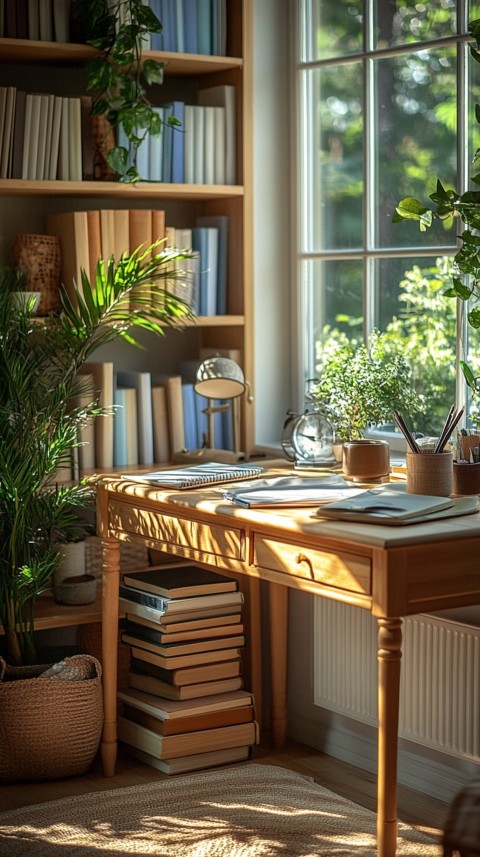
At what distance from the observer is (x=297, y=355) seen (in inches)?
165

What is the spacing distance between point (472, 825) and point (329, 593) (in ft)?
2.31

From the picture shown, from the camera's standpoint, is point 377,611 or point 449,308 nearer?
point 377,611

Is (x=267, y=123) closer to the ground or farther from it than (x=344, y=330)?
farther from it

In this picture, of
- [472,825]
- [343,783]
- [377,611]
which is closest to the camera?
[472,825]

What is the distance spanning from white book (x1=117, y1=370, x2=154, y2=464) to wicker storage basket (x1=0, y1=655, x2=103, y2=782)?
80cm

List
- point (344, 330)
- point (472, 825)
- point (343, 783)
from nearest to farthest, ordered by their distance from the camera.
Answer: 1. point (472, 825)
2. point (343, 783)
3. point (344, 330)

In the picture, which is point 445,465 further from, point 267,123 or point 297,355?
point 267,123

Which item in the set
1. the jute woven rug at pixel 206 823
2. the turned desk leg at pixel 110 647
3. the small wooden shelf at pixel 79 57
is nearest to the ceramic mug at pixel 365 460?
the turned desk leg at pixel 110 647

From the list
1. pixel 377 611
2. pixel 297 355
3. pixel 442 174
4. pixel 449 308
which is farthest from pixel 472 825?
pixel 297 355

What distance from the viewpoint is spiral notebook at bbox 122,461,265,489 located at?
327 centimetres

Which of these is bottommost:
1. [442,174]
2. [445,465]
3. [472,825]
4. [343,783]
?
[343,783]

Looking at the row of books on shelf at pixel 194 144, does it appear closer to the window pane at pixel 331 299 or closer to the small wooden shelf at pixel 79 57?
the small wooden shelf at pixel 79 57

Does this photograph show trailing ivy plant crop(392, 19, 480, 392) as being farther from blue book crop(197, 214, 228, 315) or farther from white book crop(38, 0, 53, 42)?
white book crop(38, 0, 53, 42)

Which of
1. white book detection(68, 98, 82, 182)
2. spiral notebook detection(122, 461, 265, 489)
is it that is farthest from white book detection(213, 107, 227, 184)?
spiral notebook detection(122, 461, 265, 489)
